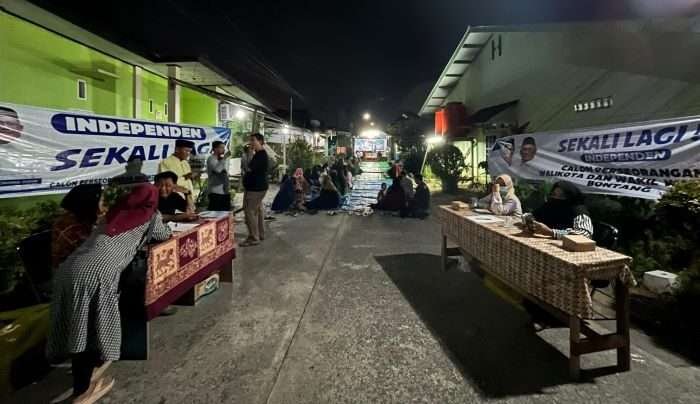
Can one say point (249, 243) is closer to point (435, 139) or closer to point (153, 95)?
point (153, 95)

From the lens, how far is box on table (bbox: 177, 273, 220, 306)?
3.81 meters

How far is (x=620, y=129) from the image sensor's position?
5246 millimetres

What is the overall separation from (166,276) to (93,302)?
0.79 metres

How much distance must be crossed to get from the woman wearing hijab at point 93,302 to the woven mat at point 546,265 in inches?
121

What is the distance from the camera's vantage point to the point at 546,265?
9.03 feet

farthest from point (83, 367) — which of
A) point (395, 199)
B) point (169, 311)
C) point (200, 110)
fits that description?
point (200, 110)

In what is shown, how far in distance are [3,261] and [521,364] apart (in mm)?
5056

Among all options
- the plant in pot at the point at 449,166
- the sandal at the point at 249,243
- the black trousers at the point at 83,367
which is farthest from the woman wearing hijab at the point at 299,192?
the black trousers at the point at 83,367

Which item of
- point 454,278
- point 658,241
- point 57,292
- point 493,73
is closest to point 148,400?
point 57,292

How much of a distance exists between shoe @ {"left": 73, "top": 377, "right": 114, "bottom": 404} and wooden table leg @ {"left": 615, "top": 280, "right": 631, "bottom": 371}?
372cm

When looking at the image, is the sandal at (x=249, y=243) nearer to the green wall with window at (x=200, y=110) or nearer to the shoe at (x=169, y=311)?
the shoe at (x=169, y=311)

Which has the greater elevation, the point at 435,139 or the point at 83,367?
the point at 435,139

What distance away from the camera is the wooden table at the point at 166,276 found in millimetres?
2711

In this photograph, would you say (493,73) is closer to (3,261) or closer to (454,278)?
(454,278)
